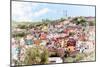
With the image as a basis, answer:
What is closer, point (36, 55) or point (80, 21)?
point (36, 55)

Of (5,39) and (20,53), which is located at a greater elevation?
(5,39)

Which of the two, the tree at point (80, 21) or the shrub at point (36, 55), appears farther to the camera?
the tree at point (80, 21)

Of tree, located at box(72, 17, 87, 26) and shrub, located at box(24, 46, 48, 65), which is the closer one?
shrub, located at box(24, 46, 48, 65)

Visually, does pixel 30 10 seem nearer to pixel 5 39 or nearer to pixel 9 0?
pixel 9 0

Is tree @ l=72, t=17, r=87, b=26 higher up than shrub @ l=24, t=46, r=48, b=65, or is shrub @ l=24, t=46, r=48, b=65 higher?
tree @ l=72, t=17, r=87, b=26

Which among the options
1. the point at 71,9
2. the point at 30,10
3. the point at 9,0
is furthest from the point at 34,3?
the point at 71,9

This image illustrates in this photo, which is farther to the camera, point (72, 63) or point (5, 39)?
point (72, 63)

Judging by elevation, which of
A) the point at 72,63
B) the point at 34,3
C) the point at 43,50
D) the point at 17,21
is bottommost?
the point at 72,63

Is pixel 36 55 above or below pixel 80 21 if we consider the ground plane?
below

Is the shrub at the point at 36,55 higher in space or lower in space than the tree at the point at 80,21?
lower
